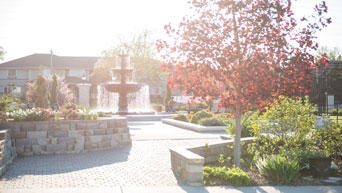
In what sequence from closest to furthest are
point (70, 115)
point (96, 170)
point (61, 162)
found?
point (96, 170) → point (61, 162) → point (70, 115)

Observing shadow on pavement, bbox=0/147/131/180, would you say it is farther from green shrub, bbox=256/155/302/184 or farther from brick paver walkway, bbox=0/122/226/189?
green shrub, bbox=256/155/302/184

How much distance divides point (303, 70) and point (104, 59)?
43.5m

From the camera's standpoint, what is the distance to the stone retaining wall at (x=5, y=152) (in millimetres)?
6500

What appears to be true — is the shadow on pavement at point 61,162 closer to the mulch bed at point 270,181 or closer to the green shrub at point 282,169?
the mulch bed at point 270,181

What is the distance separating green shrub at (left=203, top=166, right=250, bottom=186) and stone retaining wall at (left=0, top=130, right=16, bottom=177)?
159 inches

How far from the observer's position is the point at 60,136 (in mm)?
8977

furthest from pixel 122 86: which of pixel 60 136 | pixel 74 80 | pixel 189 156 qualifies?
pixel 74 80

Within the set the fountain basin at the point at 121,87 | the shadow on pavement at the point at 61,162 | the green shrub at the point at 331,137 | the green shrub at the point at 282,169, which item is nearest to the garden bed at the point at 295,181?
the green shrub at the point at 282,169

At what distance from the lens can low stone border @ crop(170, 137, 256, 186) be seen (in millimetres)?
5791

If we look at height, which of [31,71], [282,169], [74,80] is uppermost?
[31,71]

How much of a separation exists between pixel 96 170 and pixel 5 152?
6.89ft

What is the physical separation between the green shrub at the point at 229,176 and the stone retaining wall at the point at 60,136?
431 centimetres

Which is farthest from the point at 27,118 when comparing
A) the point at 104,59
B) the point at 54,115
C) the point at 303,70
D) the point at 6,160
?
the point at 104,59

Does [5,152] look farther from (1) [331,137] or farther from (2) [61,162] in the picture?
(1) [331,137]
